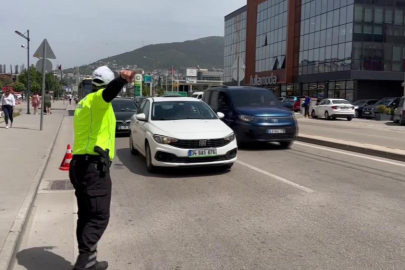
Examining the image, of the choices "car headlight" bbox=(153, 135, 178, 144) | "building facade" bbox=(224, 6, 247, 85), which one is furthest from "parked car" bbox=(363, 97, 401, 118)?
"building facade" bbox=(224, 6, 247, 85)

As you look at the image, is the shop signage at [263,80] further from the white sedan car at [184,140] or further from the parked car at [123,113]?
the white sedan car at [184,140]

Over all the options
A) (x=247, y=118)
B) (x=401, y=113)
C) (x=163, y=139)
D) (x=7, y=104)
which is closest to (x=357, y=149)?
(x=247, y=118)

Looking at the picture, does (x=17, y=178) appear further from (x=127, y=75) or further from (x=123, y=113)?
(x=123, y=113)

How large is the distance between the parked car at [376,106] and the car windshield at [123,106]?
1998 cm

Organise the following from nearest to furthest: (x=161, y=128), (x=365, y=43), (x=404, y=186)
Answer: (x=404, y=186) → (x=161, y=128) → (x=365, y=43)

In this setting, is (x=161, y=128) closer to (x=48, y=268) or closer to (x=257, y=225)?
(x=257, y=225)

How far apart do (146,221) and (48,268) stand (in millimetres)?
1579

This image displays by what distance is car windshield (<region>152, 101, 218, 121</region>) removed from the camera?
926cm

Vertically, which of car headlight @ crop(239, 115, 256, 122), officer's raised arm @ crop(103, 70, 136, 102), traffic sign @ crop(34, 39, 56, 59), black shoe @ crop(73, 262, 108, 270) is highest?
traffic sign @ crop(34, 39, 56, 59)

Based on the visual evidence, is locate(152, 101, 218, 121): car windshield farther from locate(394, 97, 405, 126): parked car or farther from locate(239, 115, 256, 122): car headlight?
locate(394, 97, 405, 126): parked car

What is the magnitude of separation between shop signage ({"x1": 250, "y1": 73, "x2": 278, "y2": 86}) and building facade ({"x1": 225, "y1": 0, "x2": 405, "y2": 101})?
30cm

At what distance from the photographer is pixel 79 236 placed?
152 inches

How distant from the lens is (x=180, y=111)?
9.45 meters

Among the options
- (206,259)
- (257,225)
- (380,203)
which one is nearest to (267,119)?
(380,203)
